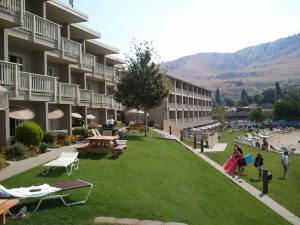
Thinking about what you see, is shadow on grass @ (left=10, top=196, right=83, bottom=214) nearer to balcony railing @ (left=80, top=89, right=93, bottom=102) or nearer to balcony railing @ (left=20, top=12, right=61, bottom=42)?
balcony railing @ (left=20, top=12, right=61, bottom=42)

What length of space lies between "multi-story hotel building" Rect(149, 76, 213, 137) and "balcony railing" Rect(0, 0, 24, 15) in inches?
1079

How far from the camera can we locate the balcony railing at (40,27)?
2162 centimetres

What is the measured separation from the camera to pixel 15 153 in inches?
692

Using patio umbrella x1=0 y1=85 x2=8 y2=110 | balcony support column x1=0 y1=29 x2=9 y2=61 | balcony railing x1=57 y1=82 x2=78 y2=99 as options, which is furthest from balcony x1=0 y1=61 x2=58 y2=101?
patio umbrella x1=0 y1=85 x2=8 y2=110

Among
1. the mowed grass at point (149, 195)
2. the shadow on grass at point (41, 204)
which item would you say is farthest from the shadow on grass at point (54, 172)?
the shadow on grass at point (41, 204)

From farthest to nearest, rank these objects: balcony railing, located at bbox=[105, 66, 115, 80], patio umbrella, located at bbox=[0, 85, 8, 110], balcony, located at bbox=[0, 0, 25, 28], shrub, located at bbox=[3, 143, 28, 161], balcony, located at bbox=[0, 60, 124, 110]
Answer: balcony railing, located at bbox=[105, 66, 115, 80], balcony, located at bbox=[0, 60, 124, 110], balcony, located at bbox=[0, 0, 25, 28], shrub, located at bbox=[3, 143, 28, 161], patio umbrella, located at bbox=[0, 85, 8, 110]

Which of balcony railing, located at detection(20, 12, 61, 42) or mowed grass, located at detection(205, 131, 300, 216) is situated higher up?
balcony railing, located at detection(20, 12, 61, 42)

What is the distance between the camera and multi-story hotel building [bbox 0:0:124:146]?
19312mm

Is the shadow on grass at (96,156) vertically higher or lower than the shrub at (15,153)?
lower

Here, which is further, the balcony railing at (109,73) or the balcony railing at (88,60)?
the balcony railing at (109,73)

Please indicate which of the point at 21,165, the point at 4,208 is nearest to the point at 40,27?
the point at 21,165

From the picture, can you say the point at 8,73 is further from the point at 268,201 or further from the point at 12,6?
the point at 268,201

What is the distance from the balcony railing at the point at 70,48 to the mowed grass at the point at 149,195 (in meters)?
11.6

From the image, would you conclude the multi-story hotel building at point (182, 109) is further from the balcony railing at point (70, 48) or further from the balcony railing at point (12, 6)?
the balcony railing at point (12, 6)
